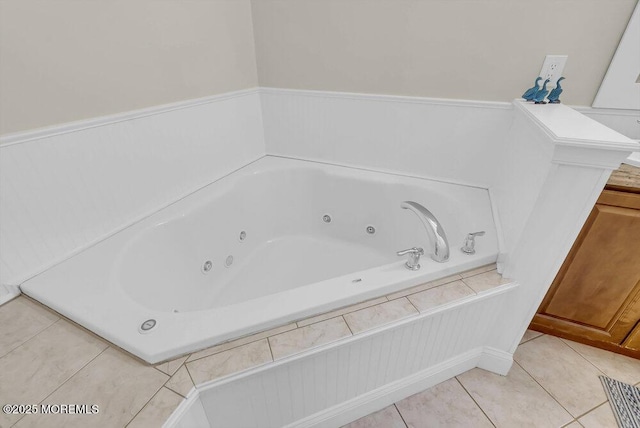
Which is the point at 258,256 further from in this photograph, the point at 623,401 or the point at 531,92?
the point at 623,401

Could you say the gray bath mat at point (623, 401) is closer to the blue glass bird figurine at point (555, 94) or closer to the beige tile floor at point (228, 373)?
the beige tile floor at point (228, 373)

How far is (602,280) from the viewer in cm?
116

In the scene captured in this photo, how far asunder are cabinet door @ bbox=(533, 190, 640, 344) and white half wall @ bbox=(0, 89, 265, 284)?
1.75 m

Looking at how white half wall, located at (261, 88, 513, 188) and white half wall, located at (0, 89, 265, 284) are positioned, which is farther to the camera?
white half wall, located at (261, 88, 513, 188)

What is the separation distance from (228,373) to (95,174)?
916mm

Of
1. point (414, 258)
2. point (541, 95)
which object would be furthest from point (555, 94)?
point (414, 258)

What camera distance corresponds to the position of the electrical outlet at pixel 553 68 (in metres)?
1.21

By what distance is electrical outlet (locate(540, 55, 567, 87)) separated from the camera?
1205mm

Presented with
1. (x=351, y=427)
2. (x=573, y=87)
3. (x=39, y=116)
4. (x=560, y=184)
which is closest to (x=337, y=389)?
(x=351, y=427)

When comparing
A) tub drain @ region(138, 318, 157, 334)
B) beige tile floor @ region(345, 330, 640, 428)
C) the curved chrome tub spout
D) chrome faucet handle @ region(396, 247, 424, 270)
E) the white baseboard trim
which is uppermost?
the curved chrome tub spout

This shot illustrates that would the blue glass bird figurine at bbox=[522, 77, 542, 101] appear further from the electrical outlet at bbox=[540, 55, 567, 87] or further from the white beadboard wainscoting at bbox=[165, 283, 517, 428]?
the white beadboard wainscoting at bbox=[165, 283, 517, 428]

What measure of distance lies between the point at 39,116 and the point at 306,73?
4.00 feet

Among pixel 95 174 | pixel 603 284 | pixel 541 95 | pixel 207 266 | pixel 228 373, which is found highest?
pixel 541 95

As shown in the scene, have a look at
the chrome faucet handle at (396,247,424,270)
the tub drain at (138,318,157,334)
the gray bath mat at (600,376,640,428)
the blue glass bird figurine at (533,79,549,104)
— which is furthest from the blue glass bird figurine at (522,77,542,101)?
the tub drain at (138,318,157,334)
